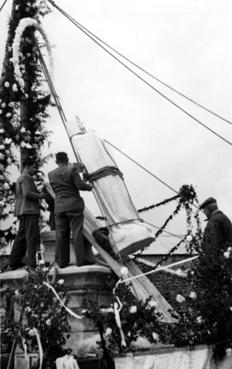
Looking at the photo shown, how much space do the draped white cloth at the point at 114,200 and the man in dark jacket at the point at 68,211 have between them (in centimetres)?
25

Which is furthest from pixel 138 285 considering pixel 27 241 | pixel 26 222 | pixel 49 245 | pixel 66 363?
pixel 66 363

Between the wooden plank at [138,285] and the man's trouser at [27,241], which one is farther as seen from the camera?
the man's trouser at [27,241]

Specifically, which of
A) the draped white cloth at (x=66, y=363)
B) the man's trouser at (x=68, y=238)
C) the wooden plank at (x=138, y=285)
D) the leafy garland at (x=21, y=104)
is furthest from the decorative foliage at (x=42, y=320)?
the leafy garland at (x=21, y=104)

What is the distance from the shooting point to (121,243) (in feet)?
28.3

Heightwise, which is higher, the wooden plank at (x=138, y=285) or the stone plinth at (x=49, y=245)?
the stone plinth at (x=49, y=245)

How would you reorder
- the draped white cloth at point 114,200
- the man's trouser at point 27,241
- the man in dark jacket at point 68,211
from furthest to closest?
the man's trouser at point 27,241, the man in dark jacket at point 68,211, the draped white cloth at point 114,200

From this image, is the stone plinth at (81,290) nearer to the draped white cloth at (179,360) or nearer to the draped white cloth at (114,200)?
the draped white cloth at (114,200)

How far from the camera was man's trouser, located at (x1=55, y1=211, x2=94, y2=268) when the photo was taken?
8695mm

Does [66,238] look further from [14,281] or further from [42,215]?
[42,215]

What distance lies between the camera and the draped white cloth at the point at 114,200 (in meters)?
8.62

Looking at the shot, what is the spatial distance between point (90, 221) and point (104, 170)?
2.93ft

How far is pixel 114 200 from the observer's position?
356 inches

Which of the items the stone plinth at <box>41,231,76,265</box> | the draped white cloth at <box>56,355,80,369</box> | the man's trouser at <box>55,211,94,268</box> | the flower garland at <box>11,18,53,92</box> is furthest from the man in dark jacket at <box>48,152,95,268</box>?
the flower garland at <box>11,18,53,92</box>

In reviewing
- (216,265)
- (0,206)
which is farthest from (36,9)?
(216,265)
